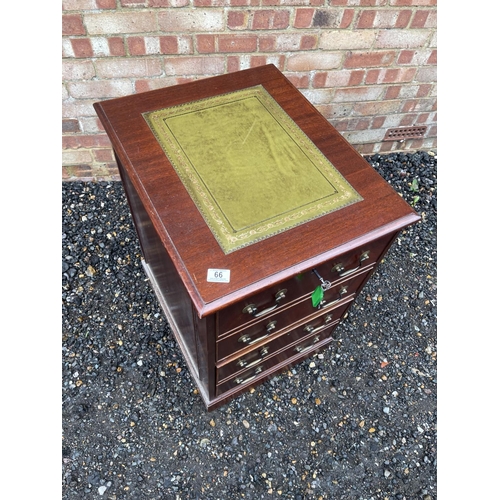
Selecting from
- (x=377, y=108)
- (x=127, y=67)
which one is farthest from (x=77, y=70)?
(x=377, y=108)

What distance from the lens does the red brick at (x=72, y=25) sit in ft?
5.46

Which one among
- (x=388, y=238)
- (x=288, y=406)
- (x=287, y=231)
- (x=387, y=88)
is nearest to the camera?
(x=287, y=231)

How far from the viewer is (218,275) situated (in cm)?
99

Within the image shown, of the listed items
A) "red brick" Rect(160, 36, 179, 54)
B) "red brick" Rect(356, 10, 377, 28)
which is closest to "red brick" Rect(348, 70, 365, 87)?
"red brick" Rect(356, 10, 377, 28)

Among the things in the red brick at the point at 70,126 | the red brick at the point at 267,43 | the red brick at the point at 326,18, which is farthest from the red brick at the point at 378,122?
the red brick at the point at 70,126

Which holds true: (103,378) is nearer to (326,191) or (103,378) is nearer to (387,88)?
(326,191)

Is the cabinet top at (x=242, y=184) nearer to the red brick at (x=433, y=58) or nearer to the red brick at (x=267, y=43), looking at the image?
the red brick at (x=267, y=43)

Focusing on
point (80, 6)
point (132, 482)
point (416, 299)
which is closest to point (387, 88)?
point (416, 299)

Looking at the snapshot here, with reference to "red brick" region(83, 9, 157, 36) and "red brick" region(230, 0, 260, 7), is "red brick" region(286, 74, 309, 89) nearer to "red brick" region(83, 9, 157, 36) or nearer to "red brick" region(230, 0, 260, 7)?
"red brick" region(230, 0, 260, 7)

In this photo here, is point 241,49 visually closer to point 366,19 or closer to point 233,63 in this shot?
point 233,63

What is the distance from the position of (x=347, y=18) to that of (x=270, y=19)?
0.38 metres

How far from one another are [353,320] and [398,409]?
0.47 m

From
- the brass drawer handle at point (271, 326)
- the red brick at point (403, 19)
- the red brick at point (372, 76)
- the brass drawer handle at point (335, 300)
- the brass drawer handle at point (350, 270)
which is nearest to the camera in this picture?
the brass drawer handle at point (350, 270)

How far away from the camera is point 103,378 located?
6.11ft
